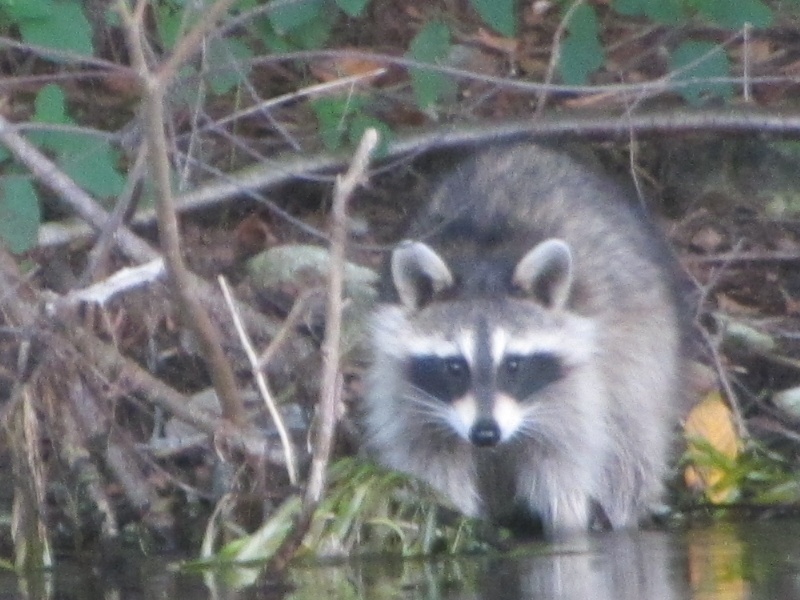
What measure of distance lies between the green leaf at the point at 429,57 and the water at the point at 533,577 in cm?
168

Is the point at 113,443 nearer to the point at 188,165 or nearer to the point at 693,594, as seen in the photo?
the point at 188,165

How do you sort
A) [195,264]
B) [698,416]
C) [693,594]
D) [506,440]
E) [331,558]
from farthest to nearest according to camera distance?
[195,264]
[698,416]
[506,440]
[331,558]
[693,594]

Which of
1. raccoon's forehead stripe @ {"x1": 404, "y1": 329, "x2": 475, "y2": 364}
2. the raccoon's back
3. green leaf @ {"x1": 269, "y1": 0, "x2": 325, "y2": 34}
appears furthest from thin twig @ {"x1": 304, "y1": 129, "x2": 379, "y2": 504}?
green leaf @ {"x1": 269, "y1": 0, "x2": 325, "y2": 34}

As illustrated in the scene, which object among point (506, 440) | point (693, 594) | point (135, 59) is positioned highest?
point (135, 59)

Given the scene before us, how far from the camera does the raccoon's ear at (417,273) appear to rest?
5.40m

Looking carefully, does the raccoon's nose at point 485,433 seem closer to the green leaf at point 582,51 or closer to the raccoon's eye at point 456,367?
the raccoon's eye at point 456,367

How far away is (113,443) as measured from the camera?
5508 millimetres

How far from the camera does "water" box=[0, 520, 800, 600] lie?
14.6 ft

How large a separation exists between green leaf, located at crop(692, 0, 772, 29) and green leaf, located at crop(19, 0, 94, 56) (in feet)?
6.27

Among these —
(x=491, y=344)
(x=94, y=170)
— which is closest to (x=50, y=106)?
(x=94, y=170)

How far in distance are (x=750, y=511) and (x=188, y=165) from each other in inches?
79.7

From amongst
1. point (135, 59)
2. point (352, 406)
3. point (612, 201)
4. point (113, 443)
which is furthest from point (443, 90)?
point (135, 59)

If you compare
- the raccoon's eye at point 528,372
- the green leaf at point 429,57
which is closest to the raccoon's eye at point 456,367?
the raccoon's eye at point 528,372

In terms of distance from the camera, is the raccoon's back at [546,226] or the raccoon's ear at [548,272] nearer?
the raccoon's ear at [548,272]
